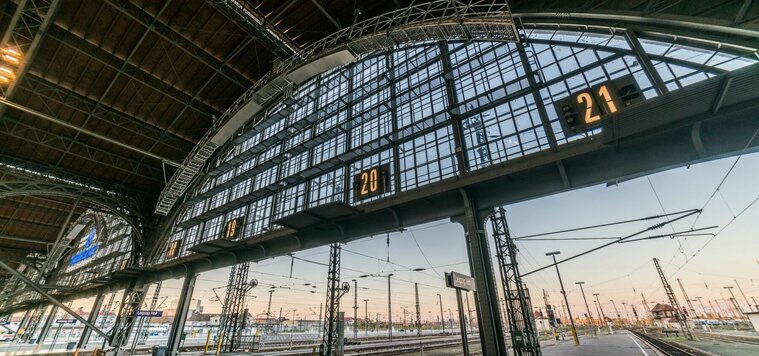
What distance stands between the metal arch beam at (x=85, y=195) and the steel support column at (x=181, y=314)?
12.9 meters

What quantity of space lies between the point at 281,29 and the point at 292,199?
13.1 metres

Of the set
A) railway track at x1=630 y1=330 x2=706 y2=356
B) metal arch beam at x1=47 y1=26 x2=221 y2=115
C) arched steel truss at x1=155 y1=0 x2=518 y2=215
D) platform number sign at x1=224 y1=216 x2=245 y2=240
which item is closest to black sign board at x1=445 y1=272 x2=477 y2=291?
arched steel truss at x1=155 y1=0 x2=518 y2=215

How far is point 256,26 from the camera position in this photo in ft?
63.6

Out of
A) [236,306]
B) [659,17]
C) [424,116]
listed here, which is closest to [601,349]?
[424,116]

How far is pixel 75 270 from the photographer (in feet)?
153

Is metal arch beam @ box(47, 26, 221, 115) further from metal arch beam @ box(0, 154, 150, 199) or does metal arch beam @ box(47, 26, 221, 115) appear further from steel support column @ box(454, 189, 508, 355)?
steel support column @ box(454, 189, 508, 355)

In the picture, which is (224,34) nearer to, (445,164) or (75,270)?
(445,164)

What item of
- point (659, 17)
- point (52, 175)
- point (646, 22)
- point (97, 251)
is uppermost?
point (52, 175)

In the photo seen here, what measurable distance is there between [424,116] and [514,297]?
11.3 meters

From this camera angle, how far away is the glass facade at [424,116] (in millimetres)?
12258

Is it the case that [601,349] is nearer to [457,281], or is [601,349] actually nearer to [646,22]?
[457,281]

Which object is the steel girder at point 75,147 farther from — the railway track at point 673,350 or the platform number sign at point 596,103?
the railway track at point 673,350

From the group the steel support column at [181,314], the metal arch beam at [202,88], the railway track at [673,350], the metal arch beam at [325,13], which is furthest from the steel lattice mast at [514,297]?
the steel support column at [181,314]

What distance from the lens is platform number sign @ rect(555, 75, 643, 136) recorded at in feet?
30.0
